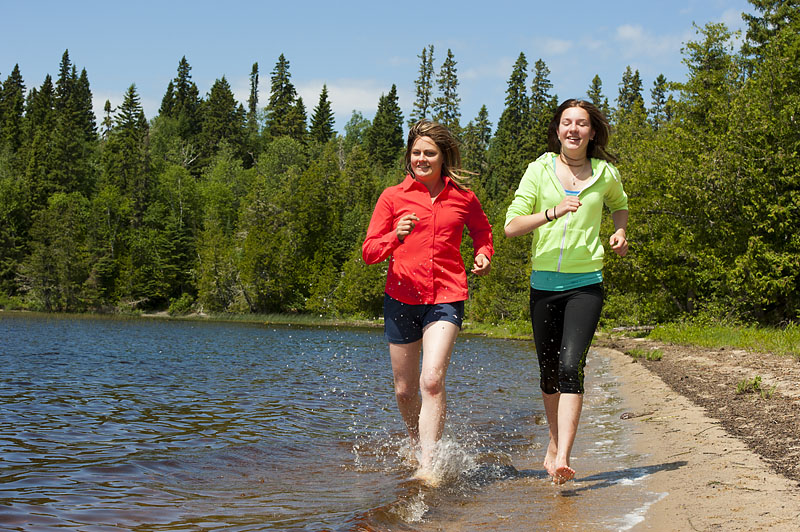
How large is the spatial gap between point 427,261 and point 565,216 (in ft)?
3.29

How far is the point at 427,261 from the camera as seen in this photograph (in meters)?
4.94

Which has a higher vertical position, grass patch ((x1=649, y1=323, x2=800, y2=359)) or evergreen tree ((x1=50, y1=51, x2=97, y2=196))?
evergreen tree ((x1=50, y1=51, x2=97, y2=196))

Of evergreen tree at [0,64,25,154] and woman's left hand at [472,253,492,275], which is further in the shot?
evergreen tree at [0,64,25,154]

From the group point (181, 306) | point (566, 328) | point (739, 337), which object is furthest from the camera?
point (181, 306)

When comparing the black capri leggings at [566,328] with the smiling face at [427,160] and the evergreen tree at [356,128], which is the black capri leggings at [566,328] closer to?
the smiling face at [427,160]

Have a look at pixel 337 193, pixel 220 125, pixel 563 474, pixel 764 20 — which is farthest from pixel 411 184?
pixel 220 125

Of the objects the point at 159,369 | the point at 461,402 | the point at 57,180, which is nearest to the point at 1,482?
the point at 461,402

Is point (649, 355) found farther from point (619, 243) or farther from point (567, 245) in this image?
point (567, 245)

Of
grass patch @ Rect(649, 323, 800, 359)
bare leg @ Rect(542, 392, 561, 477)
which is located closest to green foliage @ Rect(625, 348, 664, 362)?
grass patch @ Rect(649, 323, 800, 359)

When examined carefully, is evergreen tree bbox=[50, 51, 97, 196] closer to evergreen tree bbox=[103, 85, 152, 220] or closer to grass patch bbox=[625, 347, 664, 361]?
evergreen tree bbox=[103, 85, 152, 220]

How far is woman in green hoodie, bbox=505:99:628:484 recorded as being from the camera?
452cm

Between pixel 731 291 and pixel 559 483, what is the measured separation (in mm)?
21706

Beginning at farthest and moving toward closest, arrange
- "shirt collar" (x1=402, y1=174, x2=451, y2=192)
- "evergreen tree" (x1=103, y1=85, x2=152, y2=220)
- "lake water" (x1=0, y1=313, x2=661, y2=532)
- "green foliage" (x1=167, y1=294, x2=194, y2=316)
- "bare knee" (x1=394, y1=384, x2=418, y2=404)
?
"evergreen tree" (x1=103, y1=85, x2=152, y2=220), "green foliage" (x1=167, y1=294, x2=194, y2=316), "bare knee" (x1=394, y1=384, x2=418, y2=404), "shirt collar" (x1=402, y1=174, x2=451, y2=192), "lake water" (x1=0, y1=313, x2=661, y2=532)

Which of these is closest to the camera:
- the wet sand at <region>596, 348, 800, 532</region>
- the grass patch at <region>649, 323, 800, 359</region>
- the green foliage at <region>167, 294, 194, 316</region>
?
the wet sand at <region>596, 348, 800, 532</region>
